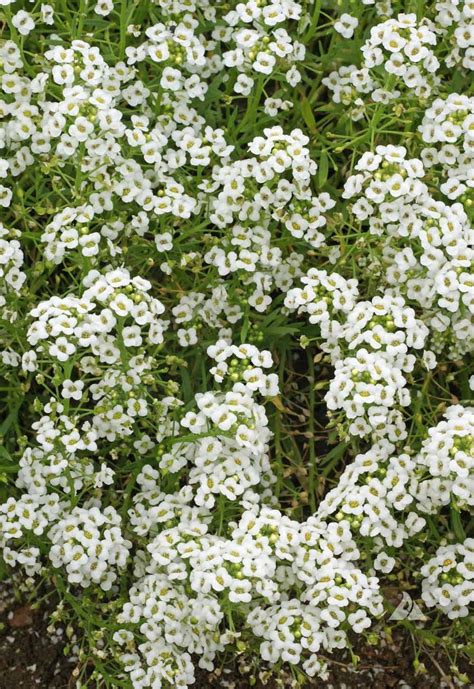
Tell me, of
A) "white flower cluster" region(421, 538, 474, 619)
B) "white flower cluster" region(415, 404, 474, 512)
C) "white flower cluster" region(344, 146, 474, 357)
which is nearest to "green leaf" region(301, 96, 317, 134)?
"white flower cluster" region(344, 146, 474, 357)

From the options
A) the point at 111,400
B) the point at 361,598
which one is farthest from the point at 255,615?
the point at 111,400

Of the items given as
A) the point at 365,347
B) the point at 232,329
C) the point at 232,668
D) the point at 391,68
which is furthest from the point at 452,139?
the point at 232,668

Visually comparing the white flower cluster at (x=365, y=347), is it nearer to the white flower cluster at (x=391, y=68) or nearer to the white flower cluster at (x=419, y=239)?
the white flower cluster at (x=419, y=239)

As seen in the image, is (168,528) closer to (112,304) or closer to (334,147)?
(112,304)

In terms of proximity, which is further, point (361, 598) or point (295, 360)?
point (295, 360)

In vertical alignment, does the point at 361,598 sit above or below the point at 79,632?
above

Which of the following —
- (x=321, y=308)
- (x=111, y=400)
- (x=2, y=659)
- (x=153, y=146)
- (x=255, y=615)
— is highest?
(x=153, y=146)

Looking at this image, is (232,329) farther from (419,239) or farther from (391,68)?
(391,68)
